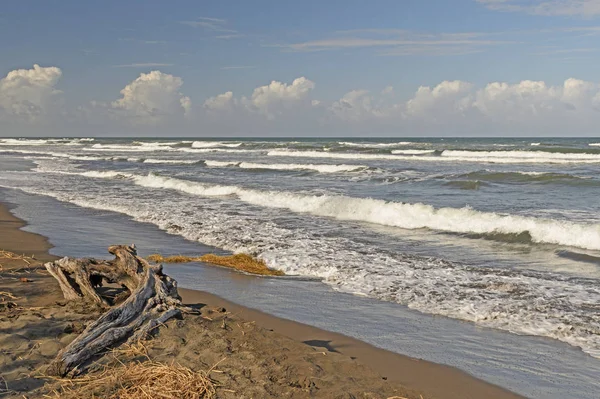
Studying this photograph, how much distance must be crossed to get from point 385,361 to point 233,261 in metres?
4.35

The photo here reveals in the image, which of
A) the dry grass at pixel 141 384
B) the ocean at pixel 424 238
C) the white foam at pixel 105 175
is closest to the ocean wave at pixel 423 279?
the ocean at pixel 424 238

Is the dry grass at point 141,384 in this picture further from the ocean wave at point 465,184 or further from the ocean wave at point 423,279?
the ocean wave at point 465,184

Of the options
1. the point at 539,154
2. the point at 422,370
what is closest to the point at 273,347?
the point at 422,370

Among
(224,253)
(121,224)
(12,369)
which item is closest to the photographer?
(12,369)

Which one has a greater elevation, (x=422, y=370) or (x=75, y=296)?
(x=75, y=296)

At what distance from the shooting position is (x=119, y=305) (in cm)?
472

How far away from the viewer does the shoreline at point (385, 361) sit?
4176 mm

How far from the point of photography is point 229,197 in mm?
18250

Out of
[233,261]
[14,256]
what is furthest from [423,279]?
[14,256]

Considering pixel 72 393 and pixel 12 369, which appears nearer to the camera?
pixel 72 393

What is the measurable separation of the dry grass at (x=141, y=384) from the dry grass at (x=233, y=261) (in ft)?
13.9

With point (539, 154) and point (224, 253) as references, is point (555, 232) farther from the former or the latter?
point (539, 154)

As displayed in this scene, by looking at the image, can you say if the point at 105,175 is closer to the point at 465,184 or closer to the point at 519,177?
the point at 465,184

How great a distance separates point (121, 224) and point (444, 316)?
28.8 feet
